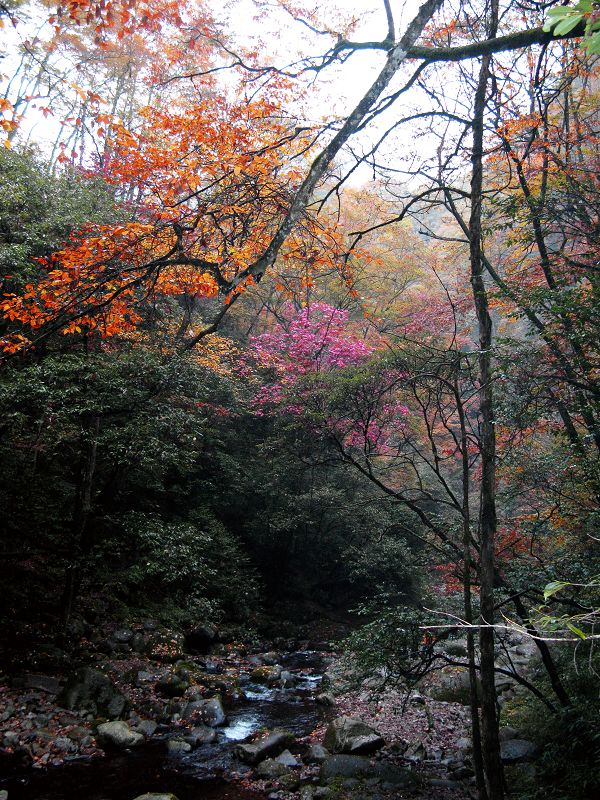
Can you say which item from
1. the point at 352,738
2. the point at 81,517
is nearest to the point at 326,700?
the point at 352,738

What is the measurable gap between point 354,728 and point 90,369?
7134mm

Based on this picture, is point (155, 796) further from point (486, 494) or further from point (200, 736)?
point (486, 494)

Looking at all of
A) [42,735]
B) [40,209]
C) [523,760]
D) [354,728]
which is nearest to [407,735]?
[354,728]

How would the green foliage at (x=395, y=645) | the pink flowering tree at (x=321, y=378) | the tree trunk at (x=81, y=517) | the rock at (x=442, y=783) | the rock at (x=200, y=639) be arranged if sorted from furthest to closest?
the rock at (x=200, y=639), the pink flowering tree at (x=321, y=378), the tree trunk at (x=81, y=517), the rock at (x=442, y=783), the green foliage at (x=395, y=645)

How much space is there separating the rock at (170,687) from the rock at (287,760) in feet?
8.15

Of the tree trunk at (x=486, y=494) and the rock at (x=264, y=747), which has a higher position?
the tree trunk at (x=486, y=494)

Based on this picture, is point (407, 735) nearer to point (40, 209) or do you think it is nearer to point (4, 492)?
point (4, 492)

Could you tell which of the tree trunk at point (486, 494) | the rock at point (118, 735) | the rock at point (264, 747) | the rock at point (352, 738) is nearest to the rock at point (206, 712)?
the rock at point (264, 747)

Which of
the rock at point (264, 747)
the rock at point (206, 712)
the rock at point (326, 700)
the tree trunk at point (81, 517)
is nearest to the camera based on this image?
the rock at point (264, 747)

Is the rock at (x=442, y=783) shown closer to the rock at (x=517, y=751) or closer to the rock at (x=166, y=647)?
the rock at (x=517, y=751)

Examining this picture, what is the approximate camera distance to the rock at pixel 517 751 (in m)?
6.32

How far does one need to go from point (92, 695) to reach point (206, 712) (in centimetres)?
187

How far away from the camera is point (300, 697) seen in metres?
9.80

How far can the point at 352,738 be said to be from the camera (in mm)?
7324
